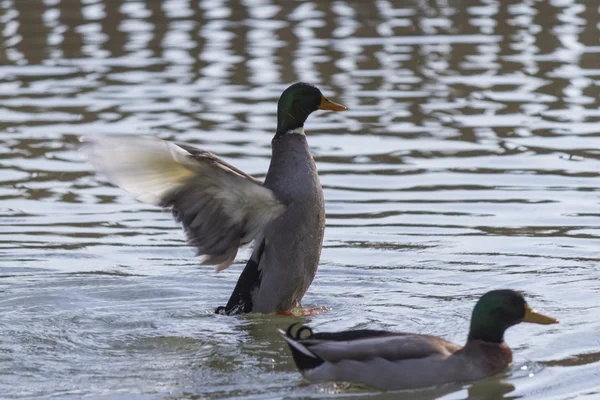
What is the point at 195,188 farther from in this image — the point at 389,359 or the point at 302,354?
the point at 389,359

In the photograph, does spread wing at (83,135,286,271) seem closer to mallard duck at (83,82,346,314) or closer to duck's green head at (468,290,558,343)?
mallard duck at (83,82,346,314)

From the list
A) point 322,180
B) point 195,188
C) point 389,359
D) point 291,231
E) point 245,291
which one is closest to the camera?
point 389,359

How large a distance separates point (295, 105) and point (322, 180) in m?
2.79

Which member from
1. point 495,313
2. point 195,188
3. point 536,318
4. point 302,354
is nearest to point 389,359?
point 302,354

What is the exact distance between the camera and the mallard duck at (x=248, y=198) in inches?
290

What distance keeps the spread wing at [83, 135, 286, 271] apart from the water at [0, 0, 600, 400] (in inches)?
15.6

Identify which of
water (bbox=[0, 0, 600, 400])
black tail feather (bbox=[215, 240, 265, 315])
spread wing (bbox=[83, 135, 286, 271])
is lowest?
water (bbox=[0, 0, 600, 400])

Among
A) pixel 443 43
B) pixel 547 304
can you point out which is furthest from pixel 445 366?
pixel 443 43

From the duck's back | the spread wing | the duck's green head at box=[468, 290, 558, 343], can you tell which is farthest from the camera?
the duck's back

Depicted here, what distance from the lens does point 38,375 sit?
6758 millimetres

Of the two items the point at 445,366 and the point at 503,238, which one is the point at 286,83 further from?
the point at 445,366

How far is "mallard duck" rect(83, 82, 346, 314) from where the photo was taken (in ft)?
24.2

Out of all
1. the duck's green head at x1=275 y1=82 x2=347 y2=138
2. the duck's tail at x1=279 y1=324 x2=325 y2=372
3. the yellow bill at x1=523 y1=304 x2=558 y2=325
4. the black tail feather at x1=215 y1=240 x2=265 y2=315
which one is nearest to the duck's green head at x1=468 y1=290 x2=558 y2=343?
the yellow bill at x1=523 y1=304 x2=558 y2=325

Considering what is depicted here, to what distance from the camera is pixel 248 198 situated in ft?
25.0
